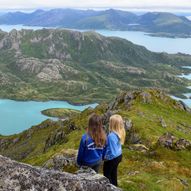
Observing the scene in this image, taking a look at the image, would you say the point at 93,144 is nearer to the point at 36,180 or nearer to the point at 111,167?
the point at 111,167

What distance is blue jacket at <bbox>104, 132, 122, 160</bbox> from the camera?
82.2 ft

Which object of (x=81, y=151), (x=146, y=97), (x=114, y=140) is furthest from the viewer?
(x=146, y=97)

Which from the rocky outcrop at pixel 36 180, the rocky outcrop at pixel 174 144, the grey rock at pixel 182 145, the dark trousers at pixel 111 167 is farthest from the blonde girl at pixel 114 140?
the grey rock at pixel 182 145

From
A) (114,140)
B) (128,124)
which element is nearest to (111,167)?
(114,140)

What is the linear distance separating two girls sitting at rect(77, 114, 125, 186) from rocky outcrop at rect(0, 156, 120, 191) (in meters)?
4.37

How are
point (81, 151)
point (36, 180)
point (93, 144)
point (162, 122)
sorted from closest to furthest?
point (36, 180) → point (93, 144) → point (81, 151) → point (162, 122)

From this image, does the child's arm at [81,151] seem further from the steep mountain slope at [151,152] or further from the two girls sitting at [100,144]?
the steep mountain slope at [151,152]

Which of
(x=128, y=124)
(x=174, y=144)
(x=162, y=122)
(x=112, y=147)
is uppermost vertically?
(x=112, y=147)

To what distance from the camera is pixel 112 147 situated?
25344 millimetres

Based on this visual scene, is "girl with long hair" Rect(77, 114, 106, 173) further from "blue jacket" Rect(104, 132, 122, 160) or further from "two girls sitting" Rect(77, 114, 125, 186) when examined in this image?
"blue jacket" Rect(104, 132, 122, 160)

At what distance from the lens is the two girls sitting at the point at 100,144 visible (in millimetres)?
23562

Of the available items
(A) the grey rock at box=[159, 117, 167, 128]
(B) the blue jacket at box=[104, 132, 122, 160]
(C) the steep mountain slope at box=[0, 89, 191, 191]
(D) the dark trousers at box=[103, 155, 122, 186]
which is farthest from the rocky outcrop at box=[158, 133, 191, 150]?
(A) the grey rock at box=[159, 117, 167, 128]

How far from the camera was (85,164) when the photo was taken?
24.7m

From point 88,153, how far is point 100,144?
104 centimetres
